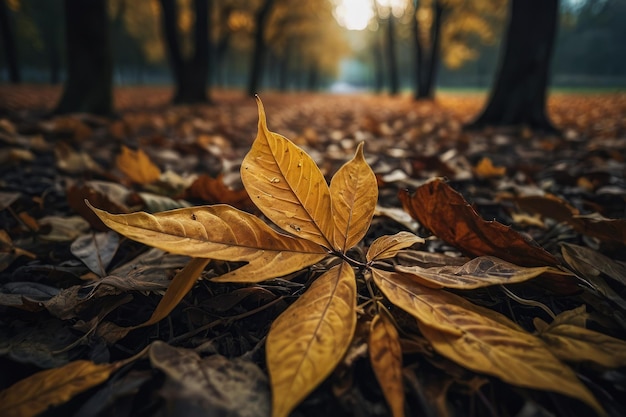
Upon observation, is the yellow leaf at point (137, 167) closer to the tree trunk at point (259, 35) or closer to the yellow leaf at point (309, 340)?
the yellow leaf at point (309, 340)

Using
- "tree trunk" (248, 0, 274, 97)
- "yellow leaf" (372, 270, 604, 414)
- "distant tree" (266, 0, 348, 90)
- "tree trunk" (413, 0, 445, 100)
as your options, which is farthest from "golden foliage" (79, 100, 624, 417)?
"distant tree" (266, 0, 348, 90)

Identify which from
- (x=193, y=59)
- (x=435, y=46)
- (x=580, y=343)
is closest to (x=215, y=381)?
(x=580, y=343)

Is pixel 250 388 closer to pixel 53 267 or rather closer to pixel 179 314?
pixel 179 314

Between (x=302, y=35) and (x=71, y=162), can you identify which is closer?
(x=71, y=162)

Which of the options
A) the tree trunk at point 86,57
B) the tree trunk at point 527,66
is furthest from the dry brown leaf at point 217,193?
the tree trunk at point 527,66

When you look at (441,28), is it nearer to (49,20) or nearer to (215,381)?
(215,381)

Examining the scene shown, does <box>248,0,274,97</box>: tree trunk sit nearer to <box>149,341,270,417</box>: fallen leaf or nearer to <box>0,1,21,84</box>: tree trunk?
<box>0,1,21,84</box>: tree trunk

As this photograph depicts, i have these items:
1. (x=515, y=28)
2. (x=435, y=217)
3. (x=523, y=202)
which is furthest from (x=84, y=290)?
(x=515, y=28)
